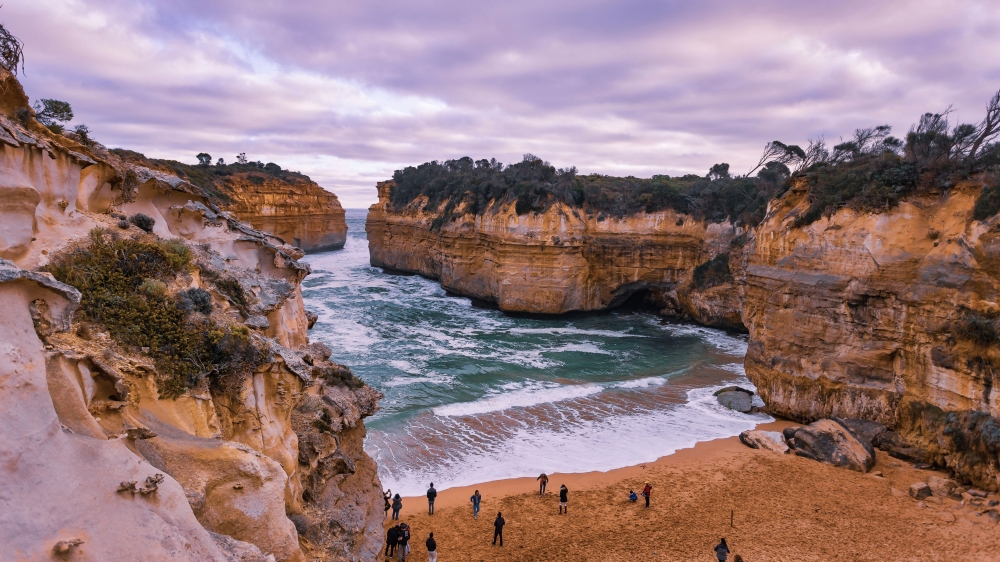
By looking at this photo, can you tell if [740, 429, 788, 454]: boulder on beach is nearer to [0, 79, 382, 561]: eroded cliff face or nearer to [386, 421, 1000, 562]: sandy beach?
[386, 421, 1000, 562]: sandy beach

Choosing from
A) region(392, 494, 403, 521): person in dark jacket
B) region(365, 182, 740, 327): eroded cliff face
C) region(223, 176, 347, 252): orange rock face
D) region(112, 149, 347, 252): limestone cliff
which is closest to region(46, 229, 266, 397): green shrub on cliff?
region(392, 494, 403, 521): person in dark jacket

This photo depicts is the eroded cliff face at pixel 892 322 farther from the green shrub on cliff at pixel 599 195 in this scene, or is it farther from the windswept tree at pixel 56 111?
the windswept tree at pixel 56 111

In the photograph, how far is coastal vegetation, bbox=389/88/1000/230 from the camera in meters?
12.9

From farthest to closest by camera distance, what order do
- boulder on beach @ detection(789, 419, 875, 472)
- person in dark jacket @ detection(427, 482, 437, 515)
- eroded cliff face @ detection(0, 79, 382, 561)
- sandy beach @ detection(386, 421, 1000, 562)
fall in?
boulder on beach @ detection(789, 419, 875, 472), person in dark jacket @ detection(427, 482, 437, 515), sandy beach @ detection(386, 421, 1000, 562), eroded cliff face @ detection(0, 79, 382, 561)

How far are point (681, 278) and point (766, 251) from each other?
1500 centimetres

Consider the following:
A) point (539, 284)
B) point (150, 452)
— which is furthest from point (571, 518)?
point (539, 284)

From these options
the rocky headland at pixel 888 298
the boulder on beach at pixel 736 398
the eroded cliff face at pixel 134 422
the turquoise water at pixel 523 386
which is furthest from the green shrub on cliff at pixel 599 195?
the eroded cliff face at pixel 134 422

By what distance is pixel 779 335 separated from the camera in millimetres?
15383

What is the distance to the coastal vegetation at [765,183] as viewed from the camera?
42.3 feet

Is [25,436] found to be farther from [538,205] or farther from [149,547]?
[538,205]

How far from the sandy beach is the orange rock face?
3462 centimetres

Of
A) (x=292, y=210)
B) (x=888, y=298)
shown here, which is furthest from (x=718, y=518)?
(x=292, y=210)

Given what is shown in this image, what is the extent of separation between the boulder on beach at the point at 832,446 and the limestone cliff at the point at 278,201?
117ft

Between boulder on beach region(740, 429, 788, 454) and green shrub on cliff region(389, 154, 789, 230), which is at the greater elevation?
green shrub on cliff region(389, 154, 789, 230)
